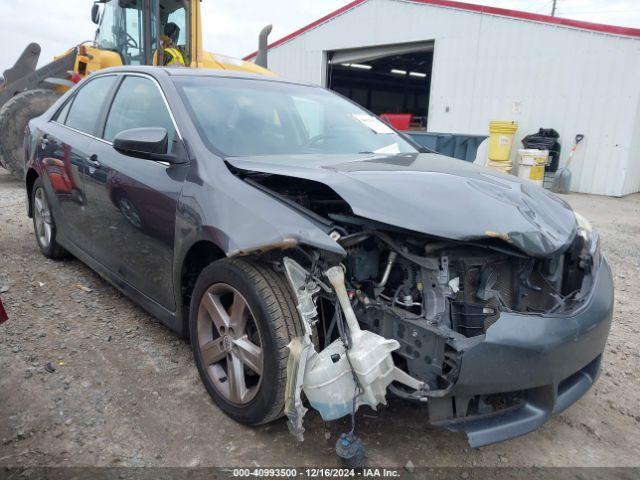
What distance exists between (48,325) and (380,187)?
7.91 ft

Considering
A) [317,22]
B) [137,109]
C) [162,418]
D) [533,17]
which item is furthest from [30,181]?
[317,22]

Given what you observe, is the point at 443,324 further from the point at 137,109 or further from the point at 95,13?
the point at 95,13

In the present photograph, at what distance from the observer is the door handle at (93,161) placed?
3.10 metres

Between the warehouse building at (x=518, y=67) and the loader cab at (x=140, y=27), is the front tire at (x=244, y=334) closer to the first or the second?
the loader cab at (x=140, y=27)

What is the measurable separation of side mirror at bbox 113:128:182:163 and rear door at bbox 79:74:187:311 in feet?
0.24

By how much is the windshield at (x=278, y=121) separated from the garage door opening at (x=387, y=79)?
34.4 ft

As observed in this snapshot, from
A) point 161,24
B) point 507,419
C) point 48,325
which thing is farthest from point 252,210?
point 161,24

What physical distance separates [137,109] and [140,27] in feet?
15.8

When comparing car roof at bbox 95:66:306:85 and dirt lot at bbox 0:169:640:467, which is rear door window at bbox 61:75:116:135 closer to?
car roof at bbox 95:66:306:85

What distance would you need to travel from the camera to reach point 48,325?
10.4ft

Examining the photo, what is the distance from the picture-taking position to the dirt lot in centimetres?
210

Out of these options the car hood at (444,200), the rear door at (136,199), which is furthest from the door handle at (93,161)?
the car hood at (444,200)

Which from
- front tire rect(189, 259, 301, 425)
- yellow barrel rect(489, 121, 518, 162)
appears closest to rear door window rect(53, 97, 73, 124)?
front tire rect(189, 259, 301, 425)

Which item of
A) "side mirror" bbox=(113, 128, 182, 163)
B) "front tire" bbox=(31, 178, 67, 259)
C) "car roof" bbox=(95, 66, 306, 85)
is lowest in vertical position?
"front tire" bbox=(31, 178, 67, 259)
